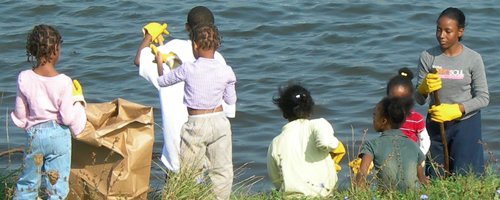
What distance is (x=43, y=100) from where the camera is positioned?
6145 millimetres

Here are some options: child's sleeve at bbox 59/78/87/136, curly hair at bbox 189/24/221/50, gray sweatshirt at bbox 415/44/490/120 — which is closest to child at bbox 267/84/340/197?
curly hair at bbox 189/24/221/50

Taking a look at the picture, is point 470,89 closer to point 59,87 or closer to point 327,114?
point 59,87

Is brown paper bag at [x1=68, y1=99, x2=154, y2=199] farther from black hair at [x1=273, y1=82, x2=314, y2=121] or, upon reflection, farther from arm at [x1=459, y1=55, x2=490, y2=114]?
arm at [x1=459, y1=55, x2=490, y2=114]

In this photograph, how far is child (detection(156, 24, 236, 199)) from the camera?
6516mm

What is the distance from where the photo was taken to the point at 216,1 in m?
14.4

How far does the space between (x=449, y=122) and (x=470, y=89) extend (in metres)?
0.25

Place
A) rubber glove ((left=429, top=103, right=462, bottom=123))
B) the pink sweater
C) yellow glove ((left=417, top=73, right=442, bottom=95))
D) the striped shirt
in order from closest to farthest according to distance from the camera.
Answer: the pink sweater
the striped shirt
yellow glove ((left=417, top=73, right=442, bottom=95))
rubber glove ((left=429, top=103, right=462, bottom=123))

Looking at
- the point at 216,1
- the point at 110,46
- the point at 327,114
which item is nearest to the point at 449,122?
the point at 327,114

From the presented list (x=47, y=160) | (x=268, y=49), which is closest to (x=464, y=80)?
(x=47, y=160)

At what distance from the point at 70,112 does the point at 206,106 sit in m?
0.80

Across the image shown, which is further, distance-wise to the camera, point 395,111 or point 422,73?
point 422,73

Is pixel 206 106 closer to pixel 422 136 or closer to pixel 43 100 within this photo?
pixel 43 100

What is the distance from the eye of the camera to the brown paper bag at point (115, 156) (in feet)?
21.6

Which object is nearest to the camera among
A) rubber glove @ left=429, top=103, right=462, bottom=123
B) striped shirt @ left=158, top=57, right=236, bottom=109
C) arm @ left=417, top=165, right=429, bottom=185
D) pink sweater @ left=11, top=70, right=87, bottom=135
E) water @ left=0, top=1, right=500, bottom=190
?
pink sweater @ left=11, top=70, right=87, bottom=135
